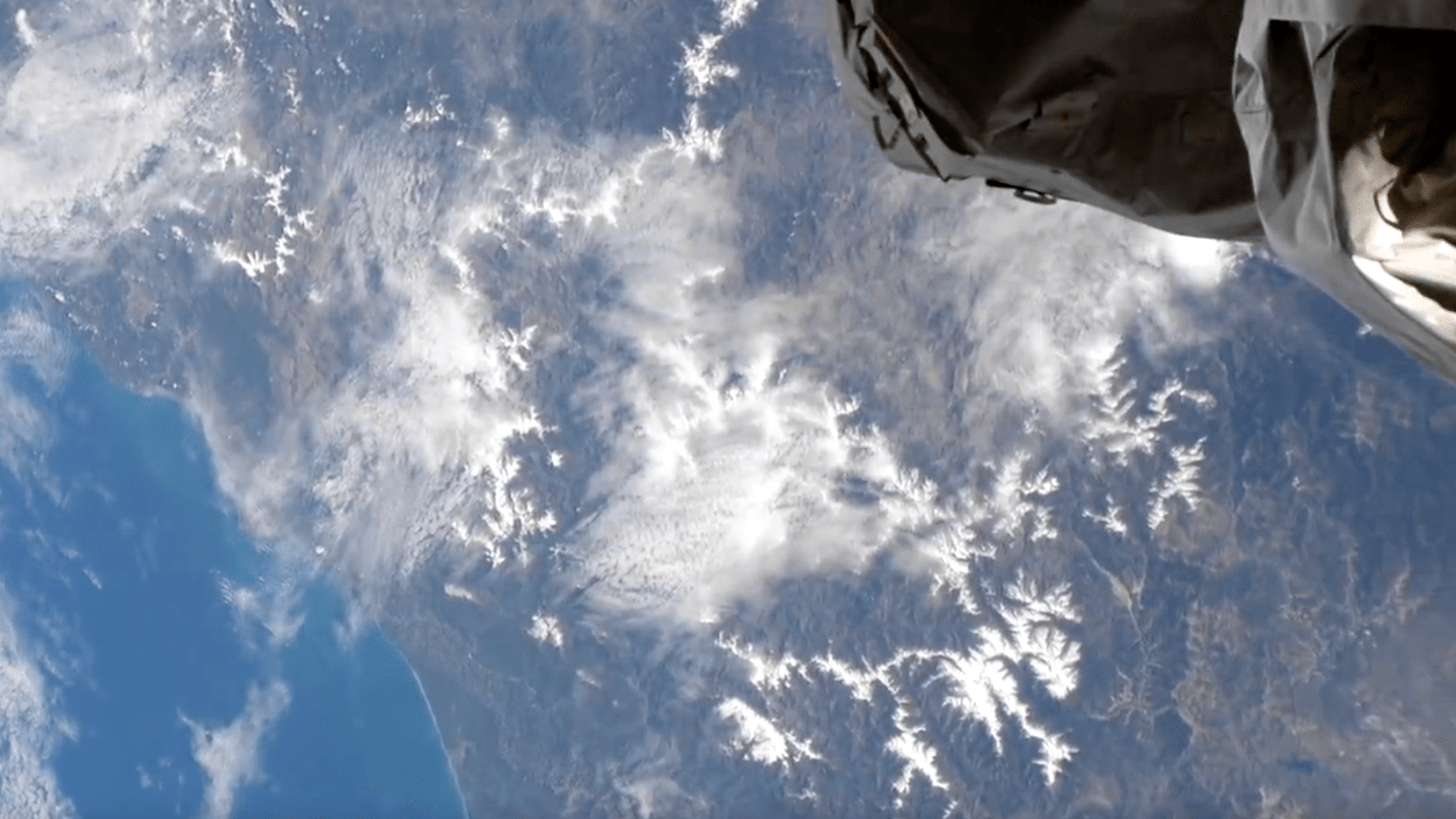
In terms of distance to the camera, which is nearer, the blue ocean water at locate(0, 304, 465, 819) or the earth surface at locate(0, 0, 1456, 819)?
the earth surface at locate(0, 0, 1456, 819)

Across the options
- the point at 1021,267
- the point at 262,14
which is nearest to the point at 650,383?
the point at 1021,267

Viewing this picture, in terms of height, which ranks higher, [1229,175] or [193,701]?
[1229,175]

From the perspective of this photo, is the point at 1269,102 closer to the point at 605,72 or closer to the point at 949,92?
the point at 949,92

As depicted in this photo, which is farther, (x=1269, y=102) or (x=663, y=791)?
(x=663, y=791)

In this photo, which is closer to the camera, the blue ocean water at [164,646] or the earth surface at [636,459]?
the earth surface at [636,459]
